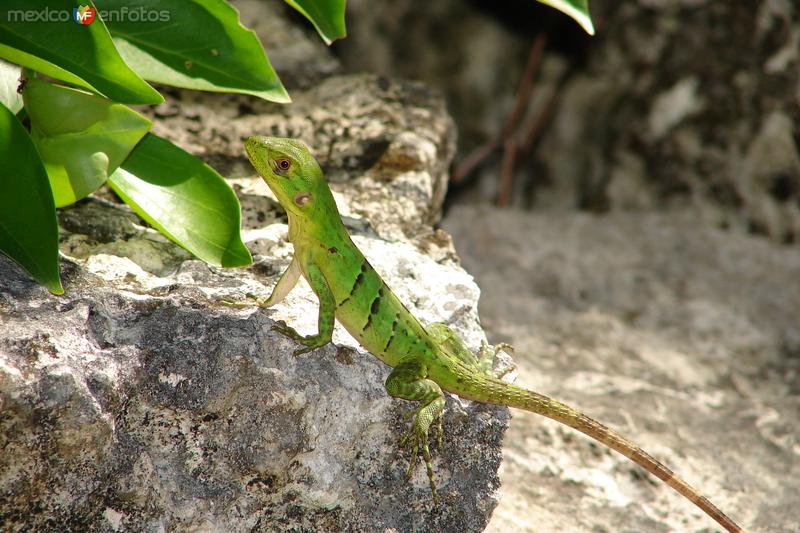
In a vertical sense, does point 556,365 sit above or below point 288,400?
below

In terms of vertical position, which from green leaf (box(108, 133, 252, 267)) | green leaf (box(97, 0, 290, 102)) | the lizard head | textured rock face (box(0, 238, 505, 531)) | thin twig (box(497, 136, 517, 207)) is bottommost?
thin twig (box(497, 136, 517, 207))

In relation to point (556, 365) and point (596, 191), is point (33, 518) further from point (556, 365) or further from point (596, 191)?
point (596, 191)

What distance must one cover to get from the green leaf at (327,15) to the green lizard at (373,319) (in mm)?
443

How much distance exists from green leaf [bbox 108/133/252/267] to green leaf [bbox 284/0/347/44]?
0.69m

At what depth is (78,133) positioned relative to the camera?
9.56ft

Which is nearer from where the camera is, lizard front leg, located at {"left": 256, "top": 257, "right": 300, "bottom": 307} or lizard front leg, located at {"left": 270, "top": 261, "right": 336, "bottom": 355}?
lizard front leg, located at {"left": 270, "top": 261, "right": 336, "bottom": 355}

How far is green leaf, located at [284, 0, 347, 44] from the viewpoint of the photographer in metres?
3.13

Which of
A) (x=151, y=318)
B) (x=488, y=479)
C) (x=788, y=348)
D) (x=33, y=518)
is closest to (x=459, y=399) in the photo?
(x=488, y=479)

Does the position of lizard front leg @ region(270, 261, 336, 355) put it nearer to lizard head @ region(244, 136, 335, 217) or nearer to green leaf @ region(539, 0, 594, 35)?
lizard head @ region(244, 136, 335, 217)

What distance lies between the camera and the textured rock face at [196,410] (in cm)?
243

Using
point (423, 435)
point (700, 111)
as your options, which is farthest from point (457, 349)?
point (700, 111)

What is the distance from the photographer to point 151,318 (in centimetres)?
273

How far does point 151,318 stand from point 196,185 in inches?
24.7

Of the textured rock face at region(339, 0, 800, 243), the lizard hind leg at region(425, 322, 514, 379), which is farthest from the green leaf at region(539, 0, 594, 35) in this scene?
the textured rock face at region(339, 0, 800, 243)
